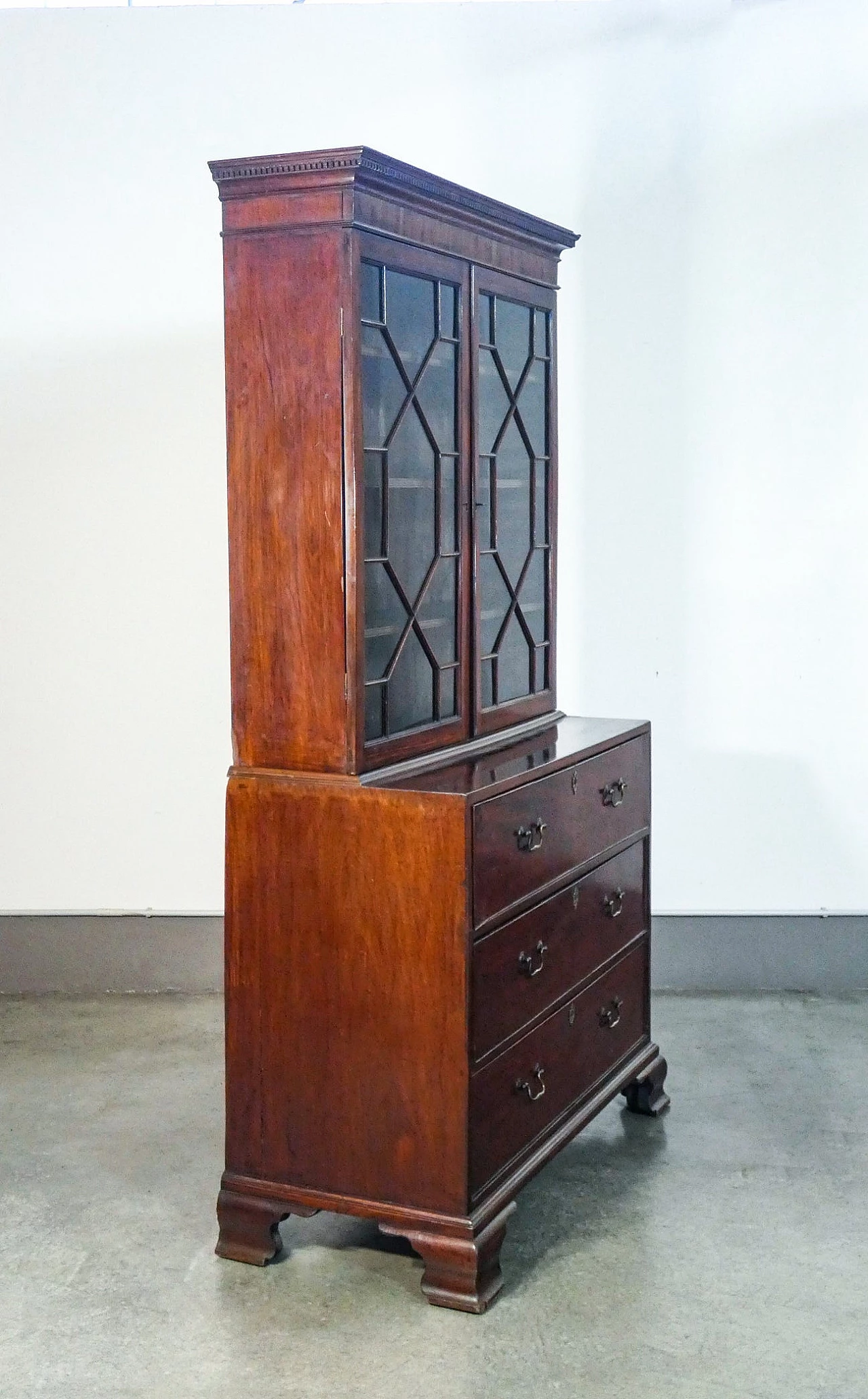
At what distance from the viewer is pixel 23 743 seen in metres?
4.38

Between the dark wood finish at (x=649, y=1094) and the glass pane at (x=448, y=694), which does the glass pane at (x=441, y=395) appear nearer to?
the glass pane at (x=448, y=694)

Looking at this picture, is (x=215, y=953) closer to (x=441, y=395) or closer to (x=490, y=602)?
(x=490, y=602)

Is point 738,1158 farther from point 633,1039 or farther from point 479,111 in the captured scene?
point 479,111

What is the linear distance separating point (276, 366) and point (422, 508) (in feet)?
1.33

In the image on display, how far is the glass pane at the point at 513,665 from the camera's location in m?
3.24

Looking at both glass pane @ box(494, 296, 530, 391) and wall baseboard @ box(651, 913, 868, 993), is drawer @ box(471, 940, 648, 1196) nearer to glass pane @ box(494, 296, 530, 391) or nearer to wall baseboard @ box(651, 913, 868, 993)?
wall baseboard @ box(651, 913, 868, 993)

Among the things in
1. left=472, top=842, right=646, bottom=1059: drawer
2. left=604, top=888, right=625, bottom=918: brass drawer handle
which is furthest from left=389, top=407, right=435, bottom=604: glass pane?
left=604, top=888, right=625, bottom=918: brass drawer handle

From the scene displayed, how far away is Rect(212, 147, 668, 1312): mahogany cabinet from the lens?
2594mm

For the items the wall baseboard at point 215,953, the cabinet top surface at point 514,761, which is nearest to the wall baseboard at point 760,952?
the wall baseboard at point 215,953

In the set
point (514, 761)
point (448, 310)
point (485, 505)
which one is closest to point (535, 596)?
point (485, 505)

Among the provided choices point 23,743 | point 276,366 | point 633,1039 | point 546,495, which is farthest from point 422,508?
point 23,743

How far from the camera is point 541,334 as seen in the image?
132 inches

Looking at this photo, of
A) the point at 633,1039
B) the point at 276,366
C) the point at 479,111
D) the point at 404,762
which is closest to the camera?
the point at 276,366

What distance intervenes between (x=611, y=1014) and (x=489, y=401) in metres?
1.35
